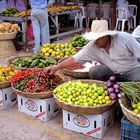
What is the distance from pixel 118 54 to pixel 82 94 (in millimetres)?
639

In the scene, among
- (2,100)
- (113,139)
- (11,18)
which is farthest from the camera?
(11,18)

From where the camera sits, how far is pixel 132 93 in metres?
2.85

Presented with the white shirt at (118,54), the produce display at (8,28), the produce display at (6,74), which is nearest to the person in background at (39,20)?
the produce display at (8,28)

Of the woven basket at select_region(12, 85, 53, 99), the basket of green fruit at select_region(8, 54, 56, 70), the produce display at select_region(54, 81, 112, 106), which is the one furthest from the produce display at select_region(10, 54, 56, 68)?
the produce display at select_region(54, 81, 112, 106)

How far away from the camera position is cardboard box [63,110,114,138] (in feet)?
10.1

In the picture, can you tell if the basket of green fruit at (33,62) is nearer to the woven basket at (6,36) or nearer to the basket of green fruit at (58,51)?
the basket of green fruit at (58,51)

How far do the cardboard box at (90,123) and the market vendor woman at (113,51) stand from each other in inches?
22.3

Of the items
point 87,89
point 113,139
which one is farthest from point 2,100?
point 113,139

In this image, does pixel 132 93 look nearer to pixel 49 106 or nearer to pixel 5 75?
pixel 49 106

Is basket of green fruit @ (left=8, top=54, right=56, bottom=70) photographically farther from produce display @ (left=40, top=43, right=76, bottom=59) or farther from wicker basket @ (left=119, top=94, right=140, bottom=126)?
wicker basket @ (left=119, top=94, right=140, bottom=126)

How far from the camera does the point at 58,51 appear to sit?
495 cm

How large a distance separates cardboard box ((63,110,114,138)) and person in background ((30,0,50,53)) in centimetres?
391

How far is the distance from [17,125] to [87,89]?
1021 millimetres

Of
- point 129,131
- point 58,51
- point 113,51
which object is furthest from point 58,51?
point 129,131
